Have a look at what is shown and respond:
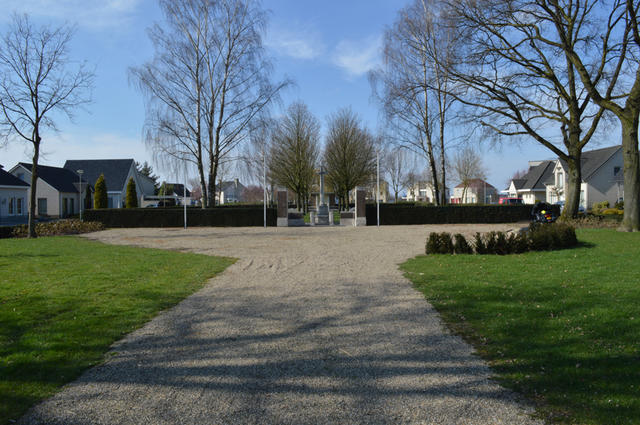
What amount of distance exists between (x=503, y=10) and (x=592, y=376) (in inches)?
644

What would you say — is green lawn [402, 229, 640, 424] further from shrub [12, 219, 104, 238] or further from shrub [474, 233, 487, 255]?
shrub [12, 219, 104, 238]

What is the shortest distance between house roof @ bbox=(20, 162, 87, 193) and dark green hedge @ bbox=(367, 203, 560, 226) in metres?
34.9

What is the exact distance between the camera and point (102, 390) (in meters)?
3.60

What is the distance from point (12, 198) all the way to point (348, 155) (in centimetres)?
3148

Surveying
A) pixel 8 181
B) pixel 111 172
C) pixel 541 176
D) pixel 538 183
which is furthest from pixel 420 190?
pixel 8 181

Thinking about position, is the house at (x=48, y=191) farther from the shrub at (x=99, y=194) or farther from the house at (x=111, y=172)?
the house at (x=111, y=172)

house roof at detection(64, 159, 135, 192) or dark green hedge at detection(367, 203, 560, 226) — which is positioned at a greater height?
house roof at detection(64, 159, 135, 192)

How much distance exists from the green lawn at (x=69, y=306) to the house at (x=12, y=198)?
3203 centimetres

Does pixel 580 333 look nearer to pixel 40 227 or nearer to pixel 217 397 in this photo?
pixel 217 397

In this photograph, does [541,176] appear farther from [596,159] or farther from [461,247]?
[461,247]

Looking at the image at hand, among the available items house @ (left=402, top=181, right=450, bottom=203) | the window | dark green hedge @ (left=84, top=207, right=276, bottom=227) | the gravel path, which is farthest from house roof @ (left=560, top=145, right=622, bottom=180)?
the window

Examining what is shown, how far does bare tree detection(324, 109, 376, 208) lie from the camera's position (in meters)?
41.9

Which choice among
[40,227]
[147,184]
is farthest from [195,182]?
[40,227]

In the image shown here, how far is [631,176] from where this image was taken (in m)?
16.1
